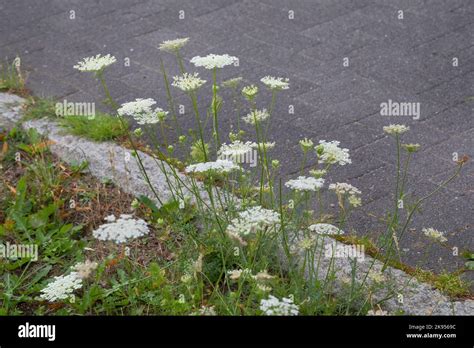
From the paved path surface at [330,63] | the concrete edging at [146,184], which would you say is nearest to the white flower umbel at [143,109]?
the concrete edging at [146,184]

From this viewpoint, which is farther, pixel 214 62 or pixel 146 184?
pixel 146 184

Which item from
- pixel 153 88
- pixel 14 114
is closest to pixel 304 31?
pixel 153 88

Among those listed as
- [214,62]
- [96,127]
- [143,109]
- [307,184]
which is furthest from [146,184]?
[307,184]

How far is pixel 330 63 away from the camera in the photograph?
543 cm

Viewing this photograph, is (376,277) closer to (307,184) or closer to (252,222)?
(307,184)

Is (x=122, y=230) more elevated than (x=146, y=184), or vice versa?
(x=122, y=230)

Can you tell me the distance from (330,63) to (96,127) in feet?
5.80

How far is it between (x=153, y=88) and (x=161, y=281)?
2245 mm

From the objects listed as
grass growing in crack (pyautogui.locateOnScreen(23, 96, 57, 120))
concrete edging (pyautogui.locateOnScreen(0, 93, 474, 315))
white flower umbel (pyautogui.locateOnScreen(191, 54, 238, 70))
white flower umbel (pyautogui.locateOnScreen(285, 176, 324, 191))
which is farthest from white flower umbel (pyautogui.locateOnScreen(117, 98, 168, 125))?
grass growing in crack (pyautogui.locateOnScreen(23, 96, 57, 120))

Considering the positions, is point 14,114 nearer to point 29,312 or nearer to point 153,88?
point 153,88

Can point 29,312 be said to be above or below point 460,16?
below

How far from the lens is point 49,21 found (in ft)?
21.0

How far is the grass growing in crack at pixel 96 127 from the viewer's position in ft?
14.7

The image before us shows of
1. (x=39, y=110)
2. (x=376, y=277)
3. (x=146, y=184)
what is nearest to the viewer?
(x=376, y=277)
